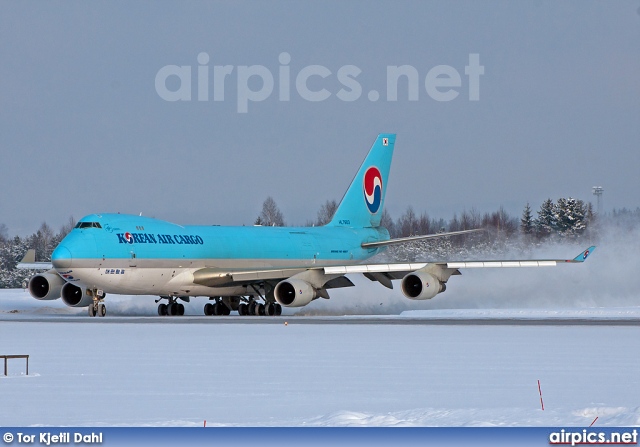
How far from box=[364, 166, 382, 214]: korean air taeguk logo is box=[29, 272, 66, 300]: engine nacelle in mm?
17505

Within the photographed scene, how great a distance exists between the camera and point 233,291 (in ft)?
159

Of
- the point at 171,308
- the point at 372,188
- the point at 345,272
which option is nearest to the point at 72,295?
the point at 171,308

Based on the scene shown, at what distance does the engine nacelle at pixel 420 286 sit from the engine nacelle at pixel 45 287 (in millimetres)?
14582

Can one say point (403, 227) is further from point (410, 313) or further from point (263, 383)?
point (263, 383)

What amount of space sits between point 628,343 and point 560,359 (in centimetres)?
511

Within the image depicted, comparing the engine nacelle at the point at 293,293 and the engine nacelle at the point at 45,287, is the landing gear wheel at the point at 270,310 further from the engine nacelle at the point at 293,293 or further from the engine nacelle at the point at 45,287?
the engine nacelle at the point at 45,287

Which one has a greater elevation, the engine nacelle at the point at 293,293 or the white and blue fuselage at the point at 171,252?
the white and blue fuselage at the point at 171,252

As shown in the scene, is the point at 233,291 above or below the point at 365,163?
below

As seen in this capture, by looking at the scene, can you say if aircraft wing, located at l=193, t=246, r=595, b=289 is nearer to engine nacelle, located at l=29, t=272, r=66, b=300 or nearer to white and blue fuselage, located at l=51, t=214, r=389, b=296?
white and blue fuselage, located at l=51, t=214, r=389, b=296

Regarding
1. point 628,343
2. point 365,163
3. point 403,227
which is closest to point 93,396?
point 628,343

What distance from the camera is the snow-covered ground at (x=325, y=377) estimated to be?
625 inches

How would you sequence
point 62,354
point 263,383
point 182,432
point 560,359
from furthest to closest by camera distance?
point 62,354 < point 560,359 < point 263,383 < point 182,432

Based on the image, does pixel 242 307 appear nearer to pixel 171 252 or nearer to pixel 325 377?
pixel 171 252

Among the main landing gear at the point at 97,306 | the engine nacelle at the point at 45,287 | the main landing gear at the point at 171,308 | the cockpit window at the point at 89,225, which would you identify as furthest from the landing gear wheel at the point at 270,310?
the engine nacelle at the point at 45,287
